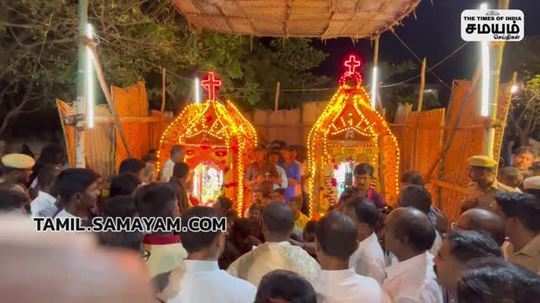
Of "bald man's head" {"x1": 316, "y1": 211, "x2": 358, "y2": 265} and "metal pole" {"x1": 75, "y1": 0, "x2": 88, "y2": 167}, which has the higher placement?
"metal pole" {"x1": 75, "y1": 0, "x2": 88, "y2": 167}

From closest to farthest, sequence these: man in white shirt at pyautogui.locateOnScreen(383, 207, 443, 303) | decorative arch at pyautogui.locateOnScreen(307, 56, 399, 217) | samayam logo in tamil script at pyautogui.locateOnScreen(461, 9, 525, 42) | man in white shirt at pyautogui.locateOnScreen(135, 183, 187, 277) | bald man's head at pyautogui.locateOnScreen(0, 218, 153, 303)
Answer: bald man's head at pyautogui.locateOnScreen(0, 218, 153, 303) → man in white shirt at pyautogui.locateOnScreen(383, 207, 443, 303) → man in white shirt at pyautogui.locateOnScreen(135, 183, 187, 277) → samayam logo in tamil script at pyautogui.locateOnScreen(461, 9, 525, 42) → decorative arch at pyautogui.locateOnScreen(307, 56, 399, 217)

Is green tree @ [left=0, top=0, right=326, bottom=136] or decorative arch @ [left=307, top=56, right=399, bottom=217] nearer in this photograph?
decorative arch @ [left=307, top=56, right=399, bottom=217]

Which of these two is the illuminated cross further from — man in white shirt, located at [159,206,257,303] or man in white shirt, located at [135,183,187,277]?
man in white shirt, located at [159,206,257,303]

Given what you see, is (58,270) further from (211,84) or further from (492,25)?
(211,84)

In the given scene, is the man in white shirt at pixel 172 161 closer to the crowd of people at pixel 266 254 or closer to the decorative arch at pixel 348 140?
the decorative arch at pixel 348 140

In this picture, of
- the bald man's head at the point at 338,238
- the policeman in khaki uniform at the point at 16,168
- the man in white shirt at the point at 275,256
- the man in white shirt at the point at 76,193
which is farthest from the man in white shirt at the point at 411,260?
the policeman in khaki uniform at the point at 16,168

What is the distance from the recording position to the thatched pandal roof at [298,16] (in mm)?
6621

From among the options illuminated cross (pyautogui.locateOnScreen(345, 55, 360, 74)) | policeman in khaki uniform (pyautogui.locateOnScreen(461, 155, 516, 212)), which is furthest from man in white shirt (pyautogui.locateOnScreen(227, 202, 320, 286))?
illuminated cross (pyautogui.locateOnScreen(345, 55, 360, 74))

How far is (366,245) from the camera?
4125 mm

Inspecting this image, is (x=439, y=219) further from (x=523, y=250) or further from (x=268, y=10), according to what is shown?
(x=268, y=10)

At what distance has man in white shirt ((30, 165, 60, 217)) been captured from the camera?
4.36m

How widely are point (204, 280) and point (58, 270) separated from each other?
2.18 metres

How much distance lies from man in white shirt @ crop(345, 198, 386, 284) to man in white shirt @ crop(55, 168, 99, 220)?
1543 millimetres

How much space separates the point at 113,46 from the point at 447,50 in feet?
43.3
